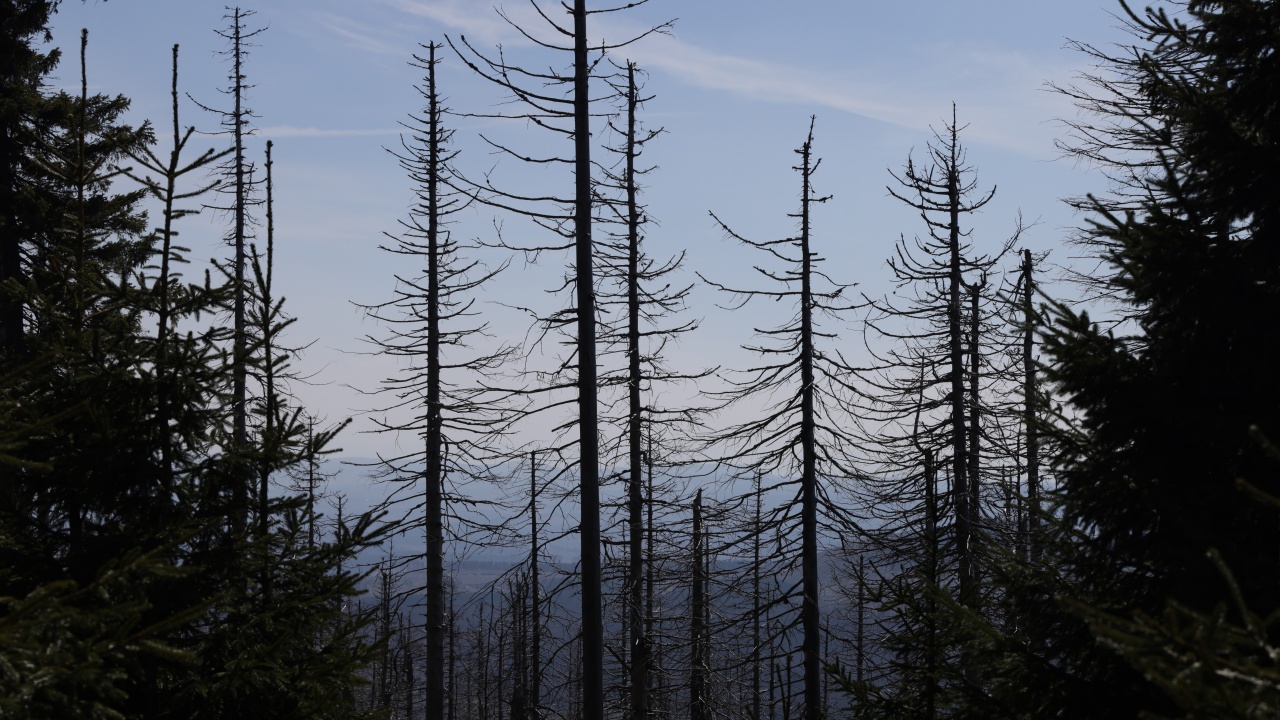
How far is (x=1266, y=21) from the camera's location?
4.53 metres

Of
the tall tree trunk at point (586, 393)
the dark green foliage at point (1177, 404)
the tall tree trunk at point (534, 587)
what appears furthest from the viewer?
the tall tree trunk at point (534, 587)

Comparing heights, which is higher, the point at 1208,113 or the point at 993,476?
the point at 1208,113

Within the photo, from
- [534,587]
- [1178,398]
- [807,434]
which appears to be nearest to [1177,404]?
[1178,398]

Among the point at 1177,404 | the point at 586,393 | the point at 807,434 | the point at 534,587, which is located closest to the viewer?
the point at 1177,404

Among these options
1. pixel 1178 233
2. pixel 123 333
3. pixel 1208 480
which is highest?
pixel 1178 233

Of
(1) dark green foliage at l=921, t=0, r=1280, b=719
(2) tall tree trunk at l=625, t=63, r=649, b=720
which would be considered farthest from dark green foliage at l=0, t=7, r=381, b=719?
(2) tall tree trunk at l=625, t=63, r=649, b=720

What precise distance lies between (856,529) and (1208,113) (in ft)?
39.3

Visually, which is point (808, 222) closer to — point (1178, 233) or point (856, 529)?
point (856, 529)

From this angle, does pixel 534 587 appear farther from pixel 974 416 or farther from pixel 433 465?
pixel 974 416

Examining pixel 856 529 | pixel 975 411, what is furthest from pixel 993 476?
pixel 856 529

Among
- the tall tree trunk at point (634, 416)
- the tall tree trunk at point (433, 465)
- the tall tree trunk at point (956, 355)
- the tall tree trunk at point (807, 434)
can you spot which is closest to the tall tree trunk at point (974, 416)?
the tall tree trunk at point (956, 355)

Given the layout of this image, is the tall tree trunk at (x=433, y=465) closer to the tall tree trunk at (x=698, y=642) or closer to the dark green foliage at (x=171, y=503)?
the tall tree trunk at (x=698, y=642)

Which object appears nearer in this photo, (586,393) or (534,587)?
(586,393)

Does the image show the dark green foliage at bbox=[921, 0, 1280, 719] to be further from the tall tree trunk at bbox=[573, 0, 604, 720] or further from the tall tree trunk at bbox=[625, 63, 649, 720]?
the tall tree trunk at bbox=[625, 63, 649, 720]
